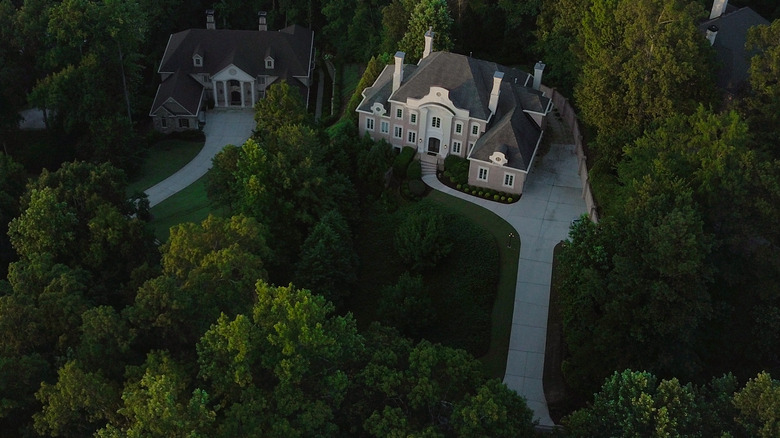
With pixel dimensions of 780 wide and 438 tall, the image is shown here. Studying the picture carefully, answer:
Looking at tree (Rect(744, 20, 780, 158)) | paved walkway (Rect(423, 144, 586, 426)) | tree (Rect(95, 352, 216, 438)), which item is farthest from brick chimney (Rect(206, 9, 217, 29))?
tree (Rect(95, 352, 216, 438))

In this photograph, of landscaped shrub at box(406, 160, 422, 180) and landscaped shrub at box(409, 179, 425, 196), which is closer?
landscaped shrub at box(409, 179, 425, 196)

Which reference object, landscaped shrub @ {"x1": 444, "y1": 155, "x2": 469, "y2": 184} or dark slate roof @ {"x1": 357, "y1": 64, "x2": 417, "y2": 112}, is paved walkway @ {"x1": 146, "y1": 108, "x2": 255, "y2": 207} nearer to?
dark slate roof @ {"x1": 357, "y1": 64, "x2": 417, "y2": 112}

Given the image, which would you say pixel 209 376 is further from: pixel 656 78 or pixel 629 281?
pixel 656 78

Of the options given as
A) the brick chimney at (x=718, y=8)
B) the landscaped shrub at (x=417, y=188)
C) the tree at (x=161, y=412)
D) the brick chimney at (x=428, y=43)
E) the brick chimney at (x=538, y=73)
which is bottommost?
the landscaped shrub at (x=417, y=188)

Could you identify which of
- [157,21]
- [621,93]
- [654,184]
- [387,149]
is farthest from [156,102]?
[654,184]

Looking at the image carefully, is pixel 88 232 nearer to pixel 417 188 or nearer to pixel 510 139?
pixel 417 188

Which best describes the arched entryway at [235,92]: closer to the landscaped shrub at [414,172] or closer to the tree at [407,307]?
the landscaped shrub at [414,172]

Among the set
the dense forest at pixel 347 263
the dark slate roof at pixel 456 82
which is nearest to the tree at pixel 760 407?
the dense forest at pixel 347 263
